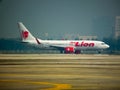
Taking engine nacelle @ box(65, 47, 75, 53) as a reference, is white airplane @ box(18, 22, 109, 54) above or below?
above

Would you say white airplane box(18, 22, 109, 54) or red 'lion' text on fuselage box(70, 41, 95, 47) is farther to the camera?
white airplane box(18, 22, 109, 54)

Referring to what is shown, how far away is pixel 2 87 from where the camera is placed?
2048 centimetres

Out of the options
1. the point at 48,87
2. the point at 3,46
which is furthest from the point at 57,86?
the point at 3,46

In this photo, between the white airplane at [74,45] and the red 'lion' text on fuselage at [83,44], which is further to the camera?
the white airplane at [74,45]

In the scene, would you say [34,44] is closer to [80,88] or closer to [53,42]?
[53,42]

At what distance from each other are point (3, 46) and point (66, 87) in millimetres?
147076

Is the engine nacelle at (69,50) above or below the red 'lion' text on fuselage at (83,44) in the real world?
below

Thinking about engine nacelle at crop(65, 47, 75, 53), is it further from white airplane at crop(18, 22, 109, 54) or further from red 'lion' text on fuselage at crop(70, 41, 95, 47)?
red 'lion' text on fuselage at crop(70, 41, 95, 47)

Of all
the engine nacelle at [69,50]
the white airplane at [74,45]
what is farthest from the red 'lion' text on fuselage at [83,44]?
the engine nacelle at [69,50]

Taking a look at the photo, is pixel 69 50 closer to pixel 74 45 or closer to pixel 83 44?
pixel 74 45

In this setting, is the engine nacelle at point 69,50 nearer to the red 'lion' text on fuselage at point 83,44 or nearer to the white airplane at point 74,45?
the white airplane at point 74,45

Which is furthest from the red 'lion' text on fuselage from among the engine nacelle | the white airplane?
the engine nacelle

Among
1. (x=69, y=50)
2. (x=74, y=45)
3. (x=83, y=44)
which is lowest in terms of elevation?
(x=69, y=50)

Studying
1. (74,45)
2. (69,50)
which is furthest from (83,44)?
(69,50)
